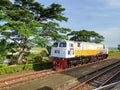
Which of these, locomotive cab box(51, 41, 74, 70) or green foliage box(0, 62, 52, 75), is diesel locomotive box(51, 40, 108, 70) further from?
green foliage box(0, 62, 52, 75)

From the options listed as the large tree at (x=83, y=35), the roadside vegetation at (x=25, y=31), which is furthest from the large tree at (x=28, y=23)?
the large tree at (x=83, y=35)

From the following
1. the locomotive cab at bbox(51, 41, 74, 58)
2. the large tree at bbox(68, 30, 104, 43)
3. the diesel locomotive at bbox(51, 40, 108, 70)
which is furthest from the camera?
the large tree at bbox(68, 30, 104, 43)

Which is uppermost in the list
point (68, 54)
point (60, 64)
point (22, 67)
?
point (68, 54)

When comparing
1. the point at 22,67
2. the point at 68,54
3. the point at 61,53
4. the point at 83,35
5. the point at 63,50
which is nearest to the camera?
the point at 22,67

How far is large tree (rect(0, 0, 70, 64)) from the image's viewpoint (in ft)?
74.7

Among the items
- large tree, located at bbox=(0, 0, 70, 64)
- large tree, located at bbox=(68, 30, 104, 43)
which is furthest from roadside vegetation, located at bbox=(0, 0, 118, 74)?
large tree, located at bbox=(68, 30, 104, 43)

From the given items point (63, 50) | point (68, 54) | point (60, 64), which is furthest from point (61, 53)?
point (60, 64)

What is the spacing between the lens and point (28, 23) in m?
25.6

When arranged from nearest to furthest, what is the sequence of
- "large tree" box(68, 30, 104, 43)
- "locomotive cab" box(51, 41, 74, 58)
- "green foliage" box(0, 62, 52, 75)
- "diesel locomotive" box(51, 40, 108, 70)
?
"green foliage" box(0, 62, 52, 75)
"locomotive cab" box(51, 41, 74, 58)
"diesel locomotive" box(51, 40, 108, 70)
"large tree" box(68, 30, 104, 43)

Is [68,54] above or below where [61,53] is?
below

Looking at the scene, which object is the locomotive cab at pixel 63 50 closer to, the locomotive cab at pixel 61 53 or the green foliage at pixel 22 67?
the locomotive cab at pixel 61 53

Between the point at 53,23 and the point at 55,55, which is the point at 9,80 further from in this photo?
the point at 53,23

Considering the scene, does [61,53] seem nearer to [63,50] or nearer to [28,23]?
[63,50]

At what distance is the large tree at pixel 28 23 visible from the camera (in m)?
22.8
